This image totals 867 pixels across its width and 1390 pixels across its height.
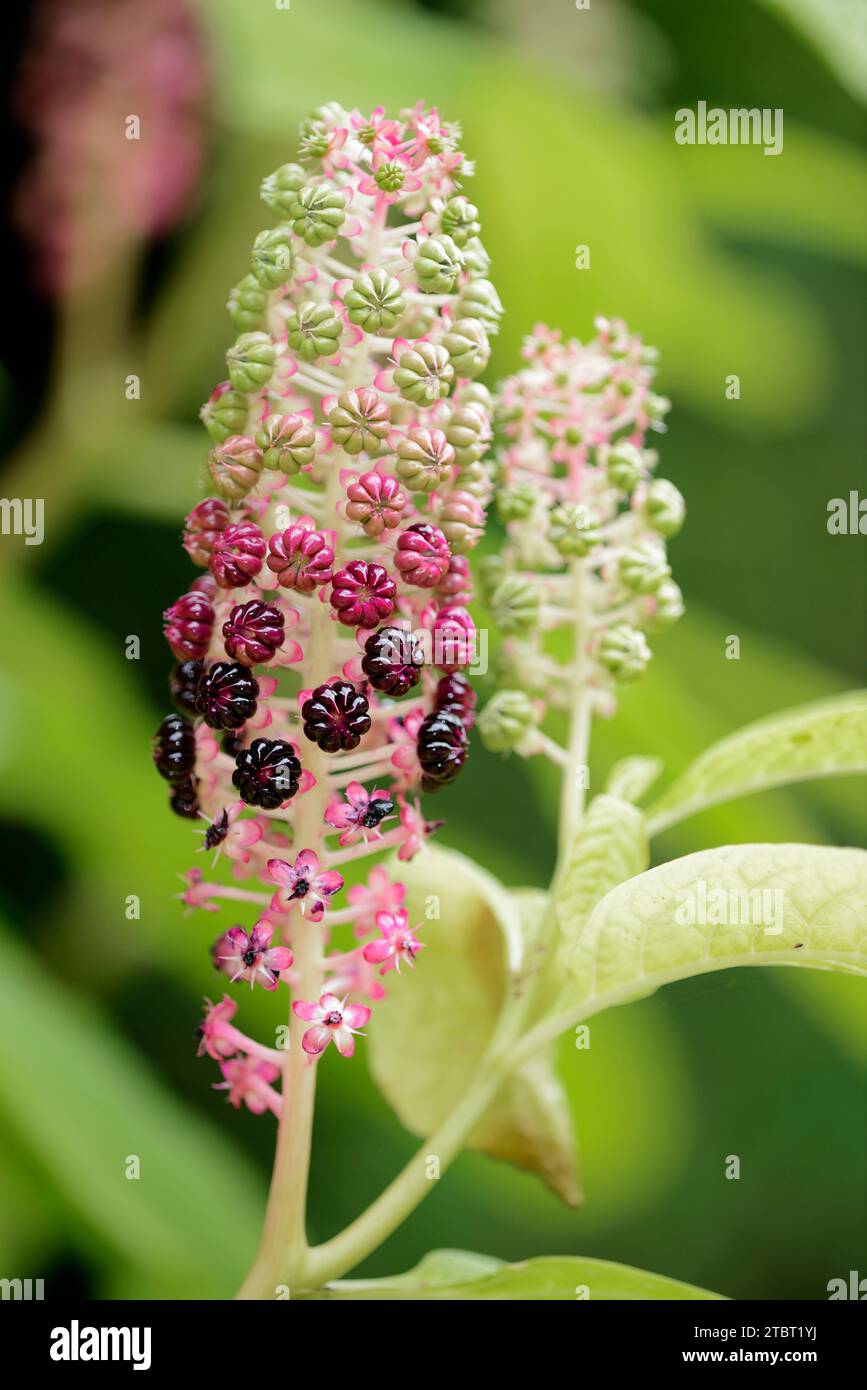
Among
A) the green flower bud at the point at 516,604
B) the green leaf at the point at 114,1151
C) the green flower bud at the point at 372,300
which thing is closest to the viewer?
the green flower bud at the point at 372,300

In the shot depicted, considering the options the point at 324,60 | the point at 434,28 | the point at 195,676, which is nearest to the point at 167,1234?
the point at 195,676

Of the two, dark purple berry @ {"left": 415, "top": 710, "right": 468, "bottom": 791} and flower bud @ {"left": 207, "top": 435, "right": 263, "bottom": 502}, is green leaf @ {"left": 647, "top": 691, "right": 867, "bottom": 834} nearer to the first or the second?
dark purple berry @ {"left": 415, "top": 710, "right": 468, "bottom": 791}

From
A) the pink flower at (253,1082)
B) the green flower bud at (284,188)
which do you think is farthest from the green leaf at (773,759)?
the green flower bud at (284,188)

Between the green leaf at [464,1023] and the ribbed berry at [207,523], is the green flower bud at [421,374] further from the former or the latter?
the green leaf at [464,1023]

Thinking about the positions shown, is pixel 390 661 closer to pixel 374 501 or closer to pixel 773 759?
pixel 374 501

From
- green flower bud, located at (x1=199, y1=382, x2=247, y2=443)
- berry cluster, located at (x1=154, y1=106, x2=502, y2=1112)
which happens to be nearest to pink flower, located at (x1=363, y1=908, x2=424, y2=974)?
berry cluster, located at (x1=154, y1=106, x2=502, y2=1112)

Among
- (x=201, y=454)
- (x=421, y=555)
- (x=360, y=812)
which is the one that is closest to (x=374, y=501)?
(x=421, y=555)
